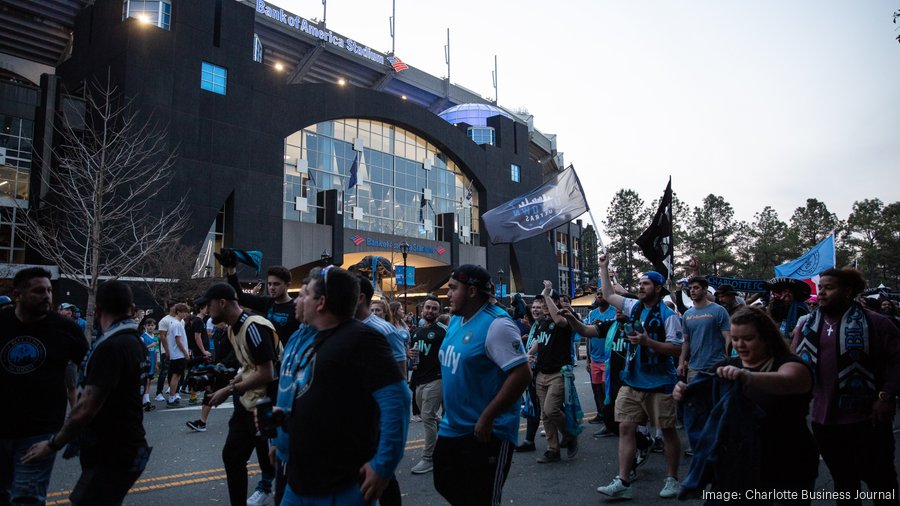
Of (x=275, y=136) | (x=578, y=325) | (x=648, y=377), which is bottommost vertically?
(x=648, y=377)

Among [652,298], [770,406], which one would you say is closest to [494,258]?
[652,298]

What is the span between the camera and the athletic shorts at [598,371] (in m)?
10.2

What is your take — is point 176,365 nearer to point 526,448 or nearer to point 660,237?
point 526,448

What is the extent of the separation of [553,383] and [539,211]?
349 cm

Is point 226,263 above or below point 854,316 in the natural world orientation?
above

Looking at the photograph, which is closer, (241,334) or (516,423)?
(516,423)

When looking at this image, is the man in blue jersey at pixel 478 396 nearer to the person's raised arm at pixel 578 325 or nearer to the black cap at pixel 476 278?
the black cap at pixel 476 278

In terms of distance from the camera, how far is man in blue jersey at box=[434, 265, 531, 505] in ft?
12.1

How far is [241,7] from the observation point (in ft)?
115

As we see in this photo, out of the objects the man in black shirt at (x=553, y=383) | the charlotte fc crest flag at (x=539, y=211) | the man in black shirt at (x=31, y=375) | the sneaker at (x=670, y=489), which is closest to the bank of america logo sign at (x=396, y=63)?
the charlotte fc crest flag at (x=539, y=211)

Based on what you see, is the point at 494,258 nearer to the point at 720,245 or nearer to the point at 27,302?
the point at 720,245

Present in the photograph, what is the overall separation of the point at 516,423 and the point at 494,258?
49070 millimetres

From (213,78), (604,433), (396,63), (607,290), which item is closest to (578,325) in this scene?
(607,290)

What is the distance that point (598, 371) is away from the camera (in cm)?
1027
